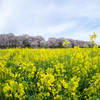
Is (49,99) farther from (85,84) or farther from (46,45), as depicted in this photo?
(46,45)

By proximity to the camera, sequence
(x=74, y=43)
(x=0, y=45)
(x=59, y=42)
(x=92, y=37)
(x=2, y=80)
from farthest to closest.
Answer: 1. (x=74, y=43)
2. (x=59, y=42)
3. (x=0, y=45)
4. (x=92, y=37)
5. (x=2, y=80)

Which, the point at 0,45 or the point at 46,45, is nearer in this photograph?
the point at 46,45

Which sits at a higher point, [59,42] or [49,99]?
[59,42]

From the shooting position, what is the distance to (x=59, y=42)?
40250 mm

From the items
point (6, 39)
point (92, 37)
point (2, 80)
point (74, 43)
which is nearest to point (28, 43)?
point (6, 39)

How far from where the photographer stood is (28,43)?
38906mm

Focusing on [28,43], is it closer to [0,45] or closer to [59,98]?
[0,45]

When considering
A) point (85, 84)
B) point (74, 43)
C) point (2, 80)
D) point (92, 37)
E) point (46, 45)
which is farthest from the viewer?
point (74, 43)

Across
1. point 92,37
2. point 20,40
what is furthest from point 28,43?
point 92,37

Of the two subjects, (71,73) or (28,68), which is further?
(71,73)

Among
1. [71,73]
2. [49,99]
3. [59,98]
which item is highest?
[71,73]

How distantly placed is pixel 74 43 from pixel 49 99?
1786 inches

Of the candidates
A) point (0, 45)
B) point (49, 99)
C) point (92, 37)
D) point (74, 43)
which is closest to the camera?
point (49, 99)

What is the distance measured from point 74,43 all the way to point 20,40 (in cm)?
2412
